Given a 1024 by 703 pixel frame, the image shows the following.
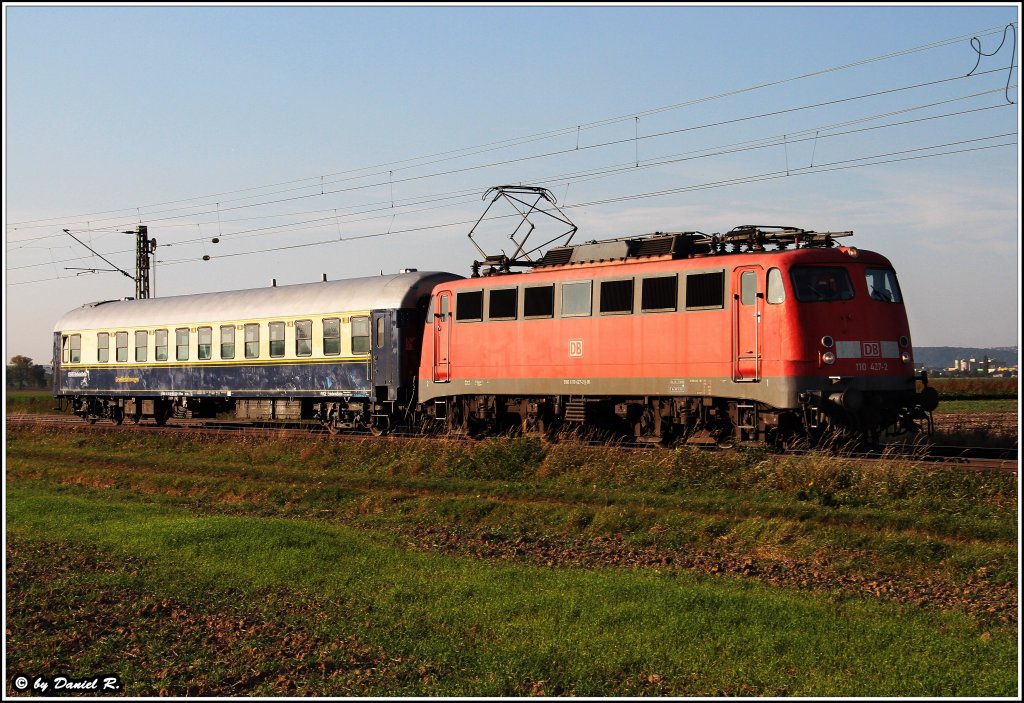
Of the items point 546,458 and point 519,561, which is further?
point 546,458

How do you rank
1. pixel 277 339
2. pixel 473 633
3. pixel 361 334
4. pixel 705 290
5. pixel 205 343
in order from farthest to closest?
pixel 205 343 → pixel 277 339 → pixel 361 334 → pixel 705 290 → pixel 473 633

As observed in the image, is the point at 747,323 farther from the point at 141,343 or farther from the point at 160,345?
the point at 141,343

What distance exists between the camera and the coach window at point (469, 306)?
90.7ft

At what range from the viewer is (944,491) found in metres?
17.1

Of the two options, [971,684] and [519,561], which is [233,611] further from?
[971,684]

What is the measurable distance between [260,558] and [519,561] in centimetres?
369

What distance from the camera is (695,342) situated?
899 inches

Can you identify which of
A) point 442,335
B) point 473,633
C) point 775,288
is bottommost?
point 473,633

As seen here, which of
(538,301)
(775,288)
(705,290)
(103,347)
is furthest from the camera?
(103,347)

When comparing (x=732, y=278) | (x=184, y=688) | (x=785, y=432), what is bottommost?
(x=184, y=688)

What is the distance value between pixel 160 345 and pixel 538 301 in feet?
60.7

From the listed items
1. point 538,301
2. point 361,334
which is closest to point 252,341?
point 361,334

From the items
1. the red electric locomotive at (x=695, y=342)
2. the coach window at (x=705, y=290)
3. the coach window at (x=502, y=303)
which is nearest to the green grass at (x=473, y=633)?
the red electric locomotive at (x=695, y=342)

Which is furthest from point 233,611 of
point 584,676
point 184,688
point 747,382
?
point 747,382
